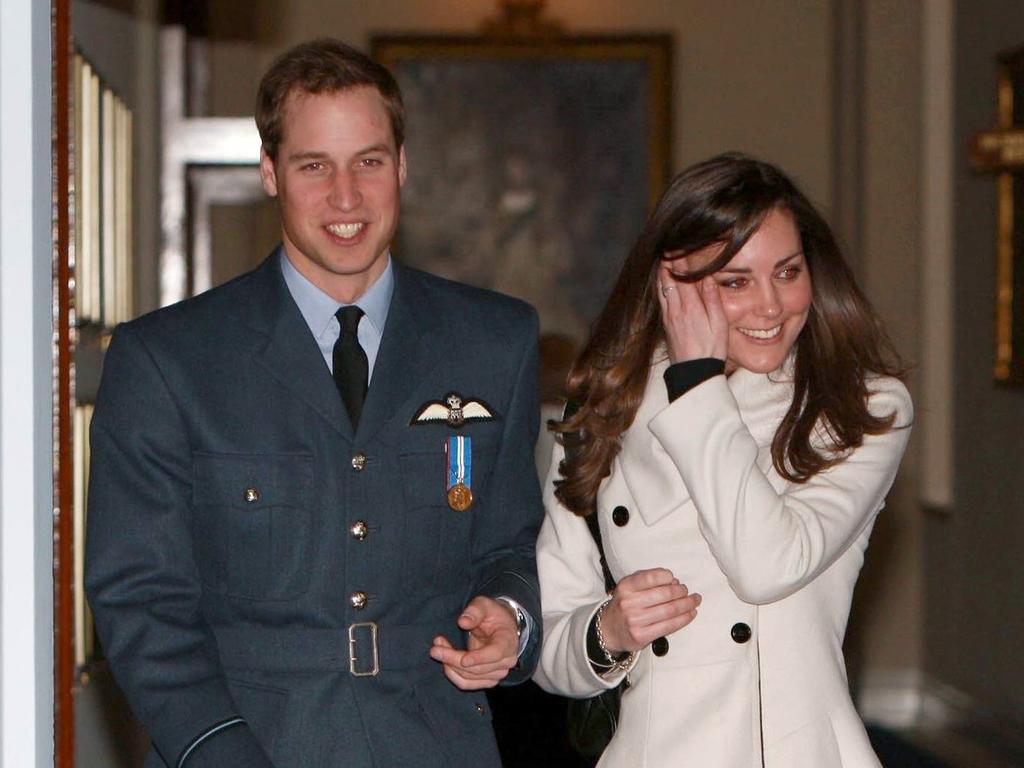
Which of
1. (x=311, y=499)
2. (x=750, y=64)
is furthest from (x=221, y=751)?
(x=750, y=64)

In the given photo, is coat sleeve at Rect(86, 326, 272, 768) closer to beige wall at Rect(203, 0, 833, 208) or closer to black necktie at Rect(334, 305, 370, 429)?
black necktie at Rect(334, 305, 370, 429)

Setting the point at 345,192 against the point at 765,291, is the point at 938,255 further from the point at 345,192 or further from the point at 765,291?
the point at 345,192

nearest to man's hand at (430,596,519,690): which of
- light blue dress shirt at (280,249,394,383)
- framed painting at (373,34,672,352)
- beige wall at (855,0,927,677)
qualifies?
light blue dress shirt at (280,249,394,383)

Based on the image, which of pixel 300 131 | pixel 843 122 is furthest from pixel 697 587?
pixel 843 122

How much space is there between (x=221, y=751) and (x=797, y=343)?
994 mm

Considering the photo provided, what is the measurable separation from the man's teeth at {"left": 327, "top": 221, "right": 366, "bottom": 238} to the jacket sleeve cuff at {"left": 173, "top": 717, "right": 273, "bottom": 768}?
651mm

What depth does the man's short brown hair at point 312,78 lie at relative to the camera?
2.07 m

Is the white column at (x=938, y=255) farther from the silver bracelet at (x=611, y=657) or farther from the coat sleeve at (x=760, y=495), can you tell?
the silver bracelet at (x=611, y=657)

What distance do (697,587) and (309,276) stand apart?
69cm

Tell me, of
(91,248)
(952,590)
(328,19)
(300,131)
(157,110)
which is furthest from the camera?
(328,19)

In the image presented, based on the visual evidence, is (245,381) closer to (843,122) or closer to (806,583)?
(806,583)

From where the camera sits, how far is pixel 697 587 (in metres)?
2.16

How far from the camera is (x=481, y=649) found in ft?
6.59

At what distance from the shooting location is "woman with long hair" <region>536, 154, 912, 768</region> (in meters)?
2.07
